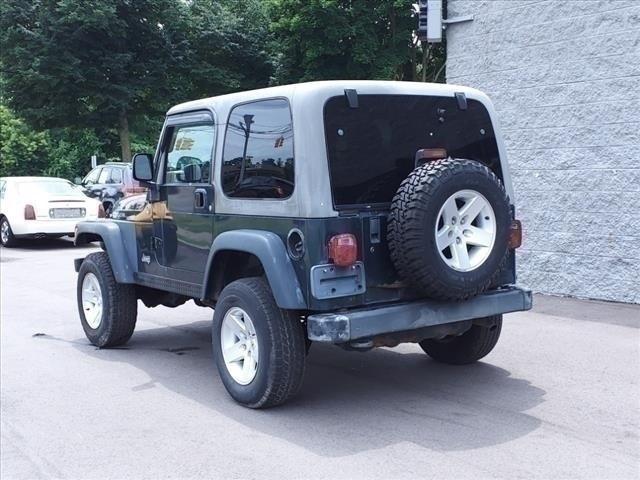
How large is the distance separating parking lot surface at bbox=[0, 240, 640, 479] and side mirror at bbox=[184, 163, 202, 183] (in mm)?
1619

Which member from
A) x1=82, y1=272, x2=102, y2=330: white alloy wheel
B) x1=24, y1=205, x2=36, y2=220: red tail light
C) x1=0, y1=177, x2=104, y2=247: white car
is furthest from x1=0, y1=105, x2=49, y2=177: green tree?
x1=82, y1=272, x2=102, y2=330: white alloy wheel

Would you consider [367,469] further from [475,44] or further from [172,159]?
[475,44]

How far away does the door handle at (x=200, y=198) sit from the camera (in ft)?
18.3

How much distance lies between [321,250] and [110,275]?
3.02 metres

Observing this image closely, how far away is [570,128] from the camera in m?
8.77

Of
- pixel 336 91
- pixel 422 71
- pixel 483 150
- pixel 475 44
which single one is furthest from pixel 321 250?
pixel 422 71

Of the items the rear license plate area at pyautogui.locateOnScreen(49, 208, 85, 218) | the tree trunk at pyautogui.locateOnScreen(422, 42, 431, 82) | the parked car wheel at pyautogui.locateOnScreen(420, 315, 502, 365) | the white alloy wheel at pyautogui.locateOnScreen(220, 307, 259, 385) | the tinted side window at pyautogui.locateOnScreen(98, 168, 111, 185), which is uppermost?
the tree trunk at pyautogui.locateOnScreen(422, 42, 431, 82)

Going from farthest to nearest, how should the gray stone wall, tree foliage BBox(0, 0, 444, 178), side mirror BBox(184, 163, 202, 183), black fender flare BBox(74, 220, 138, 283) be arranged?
tree foliage BBox(0, 0, 444, 178) → the gray stone wall → black fender flare BBox(74, 220, 138, 283) → side mirror BBox(184, 163, 202, 183)

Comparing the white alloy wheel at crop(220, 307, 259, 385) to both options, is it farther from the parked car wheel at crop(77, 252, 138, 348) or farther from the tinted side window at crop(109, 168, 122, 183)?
the tinted side window at crop(109, 168, 122, 183)

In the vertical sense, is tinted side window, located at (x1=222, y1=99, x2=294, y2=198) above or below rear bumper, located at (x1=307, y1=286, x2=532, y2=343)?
above

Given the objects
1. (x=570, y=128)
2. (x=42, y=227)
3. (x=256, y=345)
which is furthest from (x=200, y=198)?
(x=42, y=227)

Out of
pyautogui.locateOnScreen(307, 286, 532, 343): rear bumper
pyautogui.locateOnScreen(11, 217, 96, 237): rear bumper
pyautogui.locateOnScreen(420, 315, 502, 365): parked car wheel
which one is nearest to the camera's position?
pyautogui.locateOnScreen(307, 286, 532, 343): rear bumper

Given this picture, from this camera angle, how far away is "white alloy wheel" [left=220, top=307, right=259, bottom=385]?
5047 millimetres

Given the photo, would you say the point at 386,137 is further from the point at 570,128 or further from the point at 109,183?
the point at 109,183
